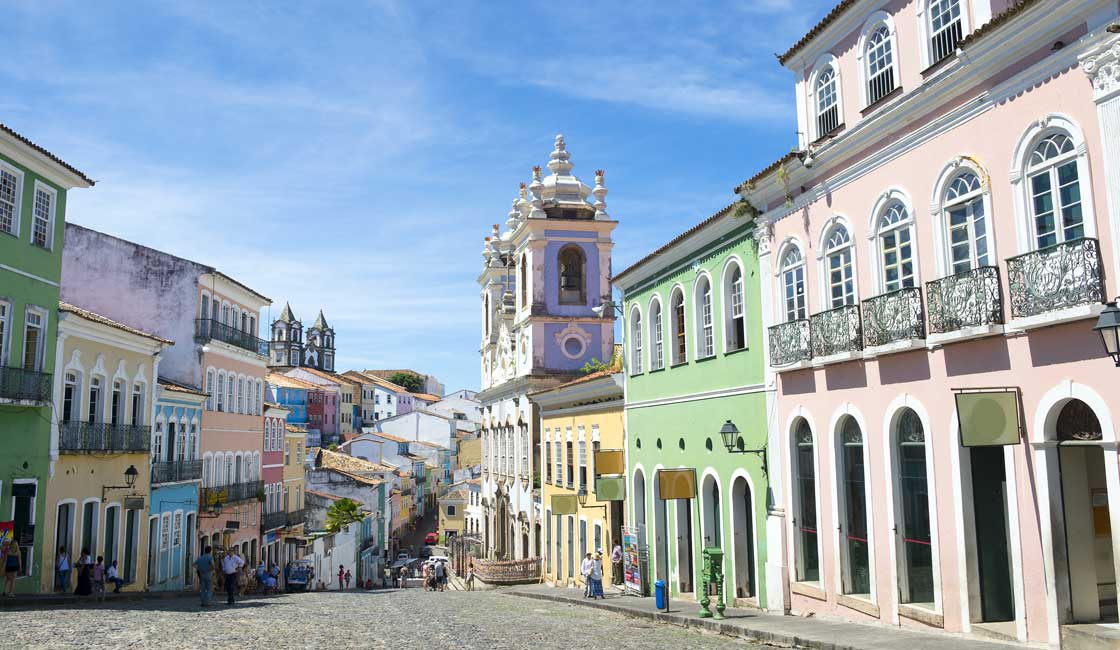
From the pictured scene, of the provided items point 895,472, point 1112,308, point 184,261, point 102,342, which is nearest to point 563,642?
point 895,472

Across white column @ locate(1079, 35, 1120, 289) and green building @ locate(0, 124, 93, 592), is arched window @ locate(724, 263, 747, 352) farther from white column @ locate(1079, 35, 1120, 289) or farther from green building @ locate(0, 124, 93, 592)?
green building @ locate(0, 124, 93, 592)

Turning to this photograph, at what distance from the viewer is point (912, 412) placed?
1341 centimetres

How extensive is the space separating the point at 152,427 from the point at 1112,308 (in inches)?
1059

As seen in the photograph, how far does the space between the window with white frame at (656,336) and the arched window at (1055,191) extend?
12690 millimetres

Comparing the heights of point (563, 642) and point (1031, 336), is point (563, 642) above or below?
below

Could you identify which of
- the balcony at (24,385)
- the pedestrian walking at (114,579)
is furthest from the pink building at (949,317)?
the pedestrian walking at (114,579)

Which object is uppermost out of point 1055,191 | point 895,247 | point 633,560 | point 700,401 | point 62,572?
point 895,247

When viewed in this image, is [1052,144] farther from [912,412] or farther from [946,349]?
[912,412]

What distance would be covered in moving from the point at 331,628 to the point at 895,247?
1056 cm

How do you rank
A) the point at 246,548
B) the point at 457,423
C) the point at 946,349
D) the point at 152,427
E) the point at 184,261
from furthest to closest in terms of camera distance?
the point at 457,423, the point at 246,548, the point at 184,261, the point at 152,427, the point at 946,349

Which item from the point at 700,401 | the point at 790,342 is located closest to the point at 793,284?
the point at 790,342

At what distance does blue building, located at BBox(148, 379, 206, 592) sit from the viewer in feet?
98.1

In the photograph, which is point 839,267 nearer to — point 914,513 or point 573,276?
point 914,513

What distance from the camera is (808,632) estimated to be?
532 inches
